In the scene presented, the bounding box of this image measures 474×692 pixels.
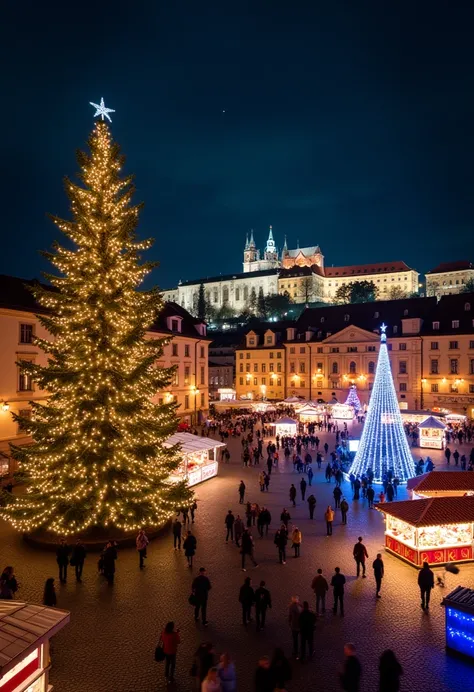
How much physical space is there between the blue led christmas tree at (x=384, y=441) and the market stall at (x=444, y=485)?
612cm

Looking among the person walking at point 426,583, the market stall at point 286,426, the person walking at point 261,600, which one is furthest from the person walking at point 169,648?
the market stall at point 286,426

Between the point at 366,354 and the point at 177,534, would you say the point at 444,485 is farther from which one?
the point at 366,354

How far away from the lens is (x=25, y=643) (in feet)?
23.6

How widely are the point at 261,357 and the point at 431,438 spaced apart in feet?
124

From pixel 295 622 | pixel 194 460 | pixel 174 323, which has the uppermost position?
pixel 174 323

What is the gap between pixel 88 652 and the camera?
35.3 feet

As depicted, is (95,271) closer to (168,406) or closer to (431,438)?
(168,406)

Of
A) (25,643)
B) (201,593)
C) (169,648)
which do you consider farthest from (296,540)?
(25,643)

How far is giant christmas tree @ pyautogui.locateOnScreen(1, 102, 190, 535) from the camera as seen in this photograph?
53.7 feet

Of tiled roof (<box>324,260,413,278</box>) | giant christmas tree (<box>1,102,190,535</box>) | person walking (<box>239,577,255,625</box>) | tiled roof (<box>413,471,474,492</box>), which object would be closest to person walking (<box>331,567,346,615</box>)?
person walking (<box>239,577,255,625</box>)

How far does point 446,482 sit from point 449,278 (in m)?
139

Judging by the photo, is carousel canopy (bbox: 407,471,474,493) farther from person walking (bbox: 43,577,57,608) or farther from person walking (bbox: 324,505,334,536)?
person walking (bbox: 43,577,57,608)

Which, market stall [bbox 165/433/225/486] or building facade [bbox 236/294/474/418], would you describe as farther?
building facade [bbox 236/294/474/418]

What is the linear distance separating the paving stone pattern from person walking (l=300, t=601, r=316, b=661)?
0.27 m
